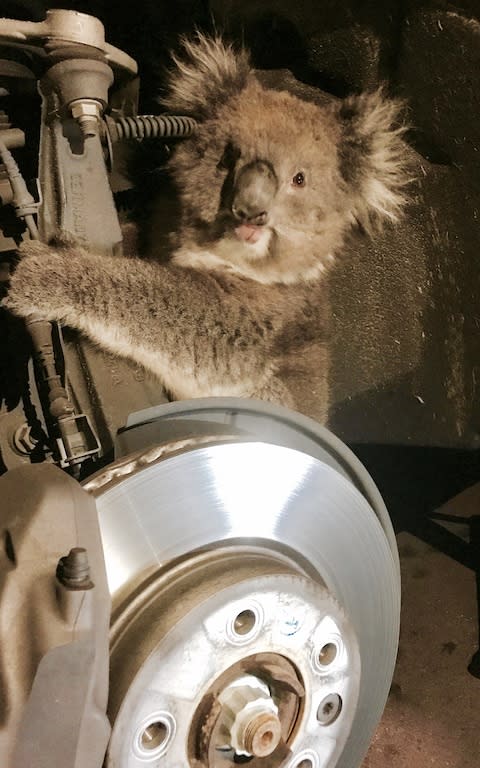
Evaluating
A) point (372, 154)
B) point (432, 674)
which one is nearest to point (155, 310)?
point (372, 154)

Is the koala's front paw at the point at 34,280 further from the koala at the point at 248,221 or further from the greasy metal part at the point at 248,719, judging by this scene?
the greasy metal part at the point at 248,719

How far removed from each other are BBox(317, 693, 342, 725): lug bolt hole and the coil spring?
28.4 inches

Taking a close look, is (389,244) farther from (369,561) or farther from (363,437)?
(369,561)

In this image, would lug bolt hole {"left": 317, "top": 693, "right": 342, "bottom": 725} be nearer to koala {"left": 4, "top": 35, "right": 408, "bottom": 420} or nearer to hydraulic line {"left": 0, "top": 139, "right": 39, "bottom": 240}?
koala {"left": 4, "top": 35, "right": 408, "bottom": 420}

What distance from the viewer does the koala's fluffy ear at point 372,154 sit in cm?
103

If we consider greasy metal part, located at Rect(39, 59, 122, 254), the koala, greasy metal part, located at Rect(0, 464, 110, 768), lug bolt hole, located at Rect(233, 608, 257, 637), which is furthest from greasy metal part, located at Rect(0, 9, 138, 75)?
lug bolt hole, located at Rect(233, 608, 257, 637)

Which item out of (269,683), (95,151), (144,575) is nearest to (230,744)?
(269,683)

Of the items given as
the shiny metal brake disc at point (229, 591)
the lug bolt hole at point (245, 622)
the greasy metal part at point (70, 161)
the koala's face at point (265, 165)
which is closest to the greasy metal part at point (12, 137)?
the greasy metal part at point (70, 161)

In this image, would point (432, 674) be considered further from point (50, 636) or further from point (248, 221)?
point (50, 636)

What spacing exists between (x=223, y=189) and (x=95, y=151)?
26 cm

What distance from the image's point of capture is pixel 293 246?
1.07m

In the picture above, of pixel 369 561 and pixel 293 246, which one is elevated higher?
pixel 293 246

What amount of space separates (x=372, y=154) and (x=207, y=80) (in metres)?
0.29

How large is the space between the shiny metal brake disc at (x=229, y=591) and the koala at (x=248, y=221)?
0.30 meters
